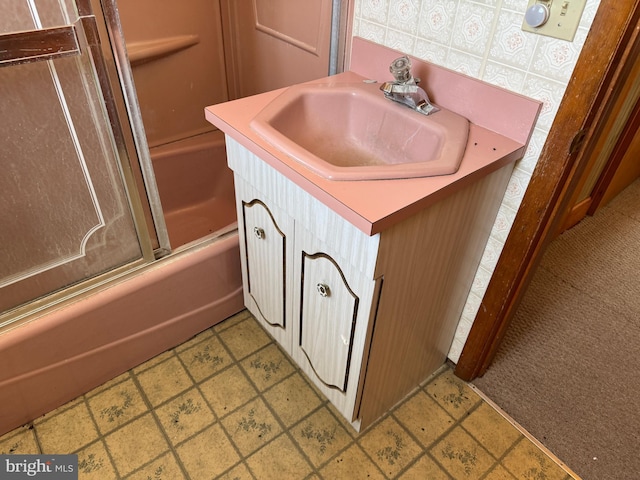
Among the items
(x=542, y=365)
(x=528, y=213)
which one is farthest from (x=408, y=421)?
(x=528, y=213)

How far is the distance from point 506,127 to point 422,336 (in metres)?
0.60

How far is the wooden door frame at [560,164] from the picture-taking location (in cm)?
87

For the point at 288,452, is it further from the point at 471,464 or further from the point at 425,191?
the point at 425,191

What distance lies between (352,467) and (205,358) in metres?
0.59

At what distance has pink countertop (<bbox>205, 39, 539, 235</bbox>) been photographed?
869 mm

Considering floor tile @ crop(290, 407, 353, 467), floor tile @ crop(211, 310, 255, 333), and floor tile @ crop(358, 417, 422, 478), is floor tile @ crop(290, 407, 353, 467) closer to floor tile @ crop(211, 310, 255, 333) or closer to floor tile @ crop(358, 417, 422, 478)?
floor tile @ crop(358, 417, 422, 478)

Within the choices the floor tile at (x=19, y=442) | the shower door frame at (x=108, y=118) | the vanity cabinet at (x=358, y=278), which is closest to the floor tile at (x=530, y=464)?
the vanity cabinet at (x=358, y=278)

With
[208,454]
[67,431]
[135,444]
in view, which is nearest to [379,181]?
[208,454]

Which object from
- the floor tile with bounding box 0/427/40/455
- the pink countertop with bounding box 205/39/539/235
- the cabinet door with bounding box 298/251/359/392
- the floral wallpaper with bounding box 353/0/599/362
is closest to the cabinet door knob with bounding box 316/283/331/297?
the cabinet door with bounding box 298/251/359/392

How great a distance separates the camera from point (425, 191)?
914 millimetres

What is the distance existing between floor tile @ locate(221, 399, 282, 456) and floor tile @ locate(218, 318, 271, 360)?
20 cm

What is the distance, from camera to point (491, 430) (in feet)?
4.62

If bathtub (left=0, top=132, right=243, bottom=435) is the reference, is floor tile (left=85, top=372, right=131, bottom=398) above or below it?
below

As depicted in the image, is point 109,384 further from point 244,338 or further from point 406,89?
point 406,89
